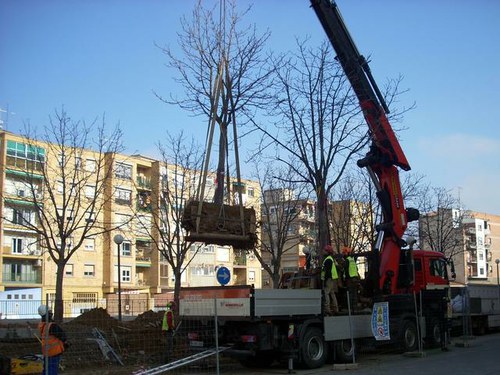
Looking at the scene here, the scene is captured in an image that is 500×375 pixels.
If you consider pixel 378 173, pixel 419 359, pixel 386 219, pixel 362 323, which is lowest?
pixel 419 359

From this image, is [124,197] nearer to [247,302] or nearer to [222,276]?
[222,276]

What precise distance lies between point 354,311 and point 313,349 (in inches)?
88.2

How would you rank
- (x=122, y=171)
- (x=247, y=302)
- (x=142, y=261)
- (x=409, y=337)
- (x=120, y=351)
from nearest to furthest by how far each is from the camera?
(x=247, y=302) < (x=120, y=351) < (x=409, y=337) < (x=122, y=171) < (x=142, y=261)

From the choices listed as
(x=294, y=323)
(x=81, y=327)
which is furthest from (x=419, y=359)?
(x=81, y=327)

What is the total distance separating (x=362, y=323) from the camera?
50.3 ft

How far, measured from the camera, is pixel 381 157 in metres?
18.0

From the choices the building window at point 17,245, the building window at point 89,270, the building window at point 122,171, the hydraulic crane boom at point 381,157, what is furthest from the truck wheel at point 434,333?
the building window at point 89,270

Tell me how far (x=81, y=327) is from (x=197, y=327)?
19.0ft

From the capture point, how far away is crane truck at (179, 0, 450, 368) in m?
Answer: 12.9

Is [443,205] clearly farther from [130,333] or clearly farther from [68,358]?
[68,358]

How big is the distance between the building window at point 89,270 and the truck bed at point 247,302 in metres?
47.3

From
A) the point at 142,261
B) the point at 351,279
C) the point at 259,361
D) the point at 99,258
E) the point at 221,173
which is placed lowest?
the point at 259,361

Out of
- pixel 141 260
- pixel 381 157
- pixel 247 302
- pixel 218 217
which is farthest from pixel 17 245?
pixel 218 217

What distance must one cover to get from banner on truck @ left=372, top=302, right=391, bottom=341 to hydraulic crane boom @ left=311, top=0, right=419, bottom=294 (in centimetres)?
234
